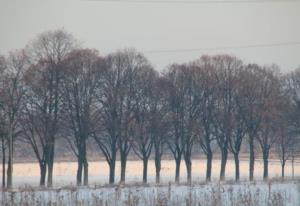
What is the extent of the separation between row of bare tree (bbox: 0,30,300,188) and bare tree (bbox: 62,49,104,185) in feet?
0.33

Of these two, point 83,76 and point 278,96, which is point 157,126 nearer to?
point 83,76

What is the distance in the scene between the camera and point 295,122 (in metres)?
80.2

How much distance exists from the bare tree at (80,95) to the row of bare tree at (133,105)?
0.33 feet

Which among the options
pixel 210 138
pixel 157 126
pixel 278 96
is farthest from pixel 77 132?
pixel 278 96

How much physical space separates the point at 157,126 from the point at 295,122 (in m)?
16.8

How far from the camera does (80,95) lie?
2854 inches

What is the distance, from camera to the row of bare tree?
2726 inches

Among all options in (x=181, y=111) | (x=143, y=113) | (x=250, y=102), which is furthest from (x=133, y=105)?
(x=250, y=102)

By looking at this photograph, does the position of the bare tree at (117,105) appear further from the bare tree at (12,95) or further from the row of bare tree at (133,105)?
the bare tree at (12,95)

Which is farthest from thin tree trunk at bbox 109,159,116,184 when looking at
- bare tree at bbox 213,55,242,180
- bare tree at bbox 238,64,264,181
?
bare tree at bbox 238,64,264,181

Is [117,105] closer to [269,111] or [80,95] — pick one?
[80,95]

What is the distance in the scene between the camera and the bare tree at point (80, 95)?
233 ft

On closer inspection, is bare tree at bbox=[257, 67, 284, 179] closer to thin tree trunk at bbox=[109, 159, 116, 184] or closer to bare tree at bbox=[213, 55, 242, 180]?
bare tree at bbox=[213, 55, 242, 180]

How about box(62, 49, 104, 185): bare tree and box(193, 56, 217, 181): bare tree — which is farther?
box(193, 56, 217, 181): bare tree
